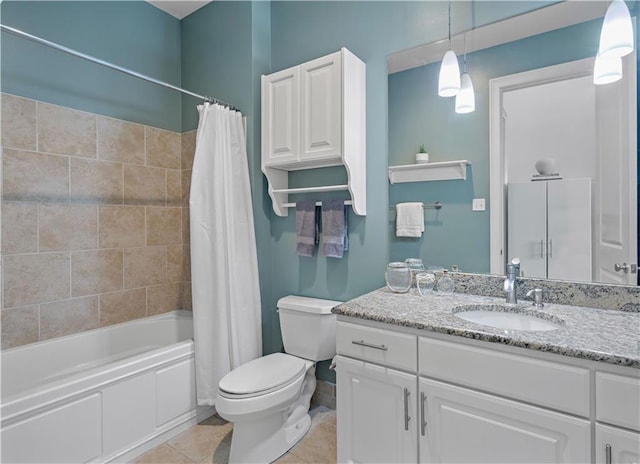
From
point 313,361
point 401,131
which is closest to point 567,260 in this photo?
point 401,131

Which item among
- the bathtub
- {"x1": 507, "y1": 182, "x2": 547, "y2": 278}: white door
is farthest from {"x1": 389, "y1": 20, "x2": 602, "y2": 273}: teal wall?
the bathtub

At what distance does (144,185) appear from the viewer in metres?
2.46

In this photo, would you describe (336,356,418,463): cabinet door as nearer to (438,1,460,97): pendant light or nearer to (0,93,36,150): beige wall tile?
(438,1,460,97): pendant light

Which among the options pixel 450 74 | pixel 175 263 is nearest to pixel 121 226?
pixel 175 263

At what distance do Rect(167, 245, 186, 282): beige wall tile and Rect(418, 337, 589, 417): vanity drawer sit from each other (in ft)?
6.86

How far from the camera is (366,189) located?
6.53 ft

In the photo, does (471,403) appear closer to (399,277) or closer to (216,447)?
(399,277)

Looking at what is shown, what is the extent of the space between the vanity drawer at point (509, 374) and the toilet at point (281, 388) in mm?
766

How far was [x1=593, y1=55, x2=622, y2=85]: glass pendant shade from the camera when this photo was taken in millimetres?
1332

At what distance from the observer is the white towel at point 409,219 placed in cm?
182

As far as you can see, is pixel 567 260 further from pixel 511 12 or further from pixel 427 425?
pixel 511 12

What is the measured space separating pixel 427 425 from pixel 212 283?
1.38m

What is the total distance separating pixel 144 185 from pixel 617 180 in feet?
9.04

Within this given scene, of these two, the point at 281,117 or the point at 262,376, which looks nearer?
the point at 262,376
